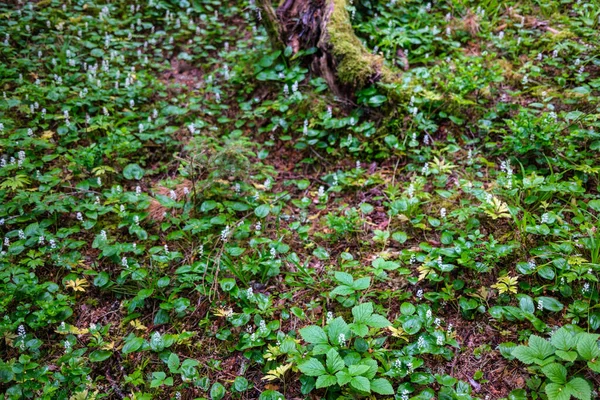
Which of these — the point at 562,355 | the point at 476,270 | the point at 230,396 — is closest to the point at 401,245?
the point at 476,270

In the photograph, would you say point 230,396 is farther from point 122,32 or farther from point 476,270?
point 122,32

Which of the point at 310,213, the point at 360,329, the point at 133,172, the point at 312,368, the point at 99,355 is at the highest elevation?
the point at 360,329

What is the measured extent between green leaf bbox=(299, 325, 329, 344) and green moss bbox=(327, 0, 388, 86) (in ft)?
10.0

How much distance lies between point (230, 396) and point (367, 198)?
2.31 meters

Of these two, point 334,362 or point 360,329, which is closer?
point 334,362

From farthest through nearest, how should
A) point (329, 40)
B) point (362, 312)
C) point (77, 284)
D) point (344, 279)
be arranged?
point (329, 40), point (77, 284), point (344, 279), point (362, 312)

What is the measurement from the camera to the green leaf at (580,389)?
2422 mm

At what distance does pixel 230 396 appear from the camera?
3.03m

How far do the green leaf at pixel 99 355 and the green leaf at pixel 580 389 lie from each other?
3.13 metres

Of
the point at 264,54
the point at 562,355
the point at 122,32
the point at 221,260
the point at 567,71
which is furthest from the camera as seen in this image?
the point at 122,32

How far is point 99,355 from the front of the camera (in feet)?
10.7

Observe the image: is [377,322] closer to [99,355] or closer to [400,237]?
[400,237]

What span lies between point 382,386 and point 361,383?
0.17m

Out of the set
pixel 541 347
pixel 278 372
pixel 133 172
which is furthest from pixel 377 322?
pixel 133 172
